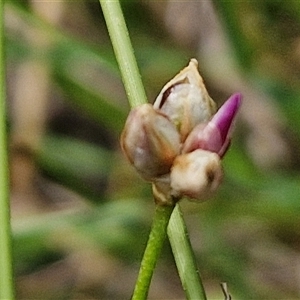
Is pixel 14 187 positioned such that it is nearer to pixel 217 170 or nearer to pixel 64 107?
pixel 64 107

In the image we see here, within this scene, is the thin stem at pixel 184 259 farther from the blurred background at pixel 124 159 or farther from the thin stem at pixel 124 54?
the blurred background at pixel 124 159

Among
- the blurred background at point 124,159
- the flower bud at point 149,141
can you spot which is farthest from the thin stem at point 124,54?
the blurred background at point 124,159

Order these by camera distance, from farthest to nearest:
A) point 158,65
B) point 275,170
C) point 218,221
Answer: point 275,170
point 158,65
point 218,221

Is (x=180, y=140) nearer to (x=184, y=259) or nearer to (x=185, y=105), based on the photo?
(x=185, y=105)

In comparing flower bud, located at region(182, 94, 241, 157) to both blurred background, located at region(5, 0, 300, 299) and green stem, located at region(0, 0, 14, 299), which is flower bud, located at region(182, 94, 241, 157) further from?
blurred background, located at region(5, 0, 300, 299)

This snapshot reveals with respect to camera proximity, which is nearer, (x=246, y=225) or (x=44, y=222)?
(x=44, y=222)

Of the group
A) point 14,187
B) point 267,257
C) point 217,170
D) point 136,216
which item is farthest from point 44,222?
point 217,170

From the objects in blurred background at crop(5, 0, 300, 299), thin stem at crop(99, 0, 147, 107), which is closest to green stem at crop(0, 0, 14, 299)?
thin stem at crop(99, 0, 147, 107)

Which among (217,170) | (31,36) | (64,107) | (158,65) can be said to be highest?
(64,107)
